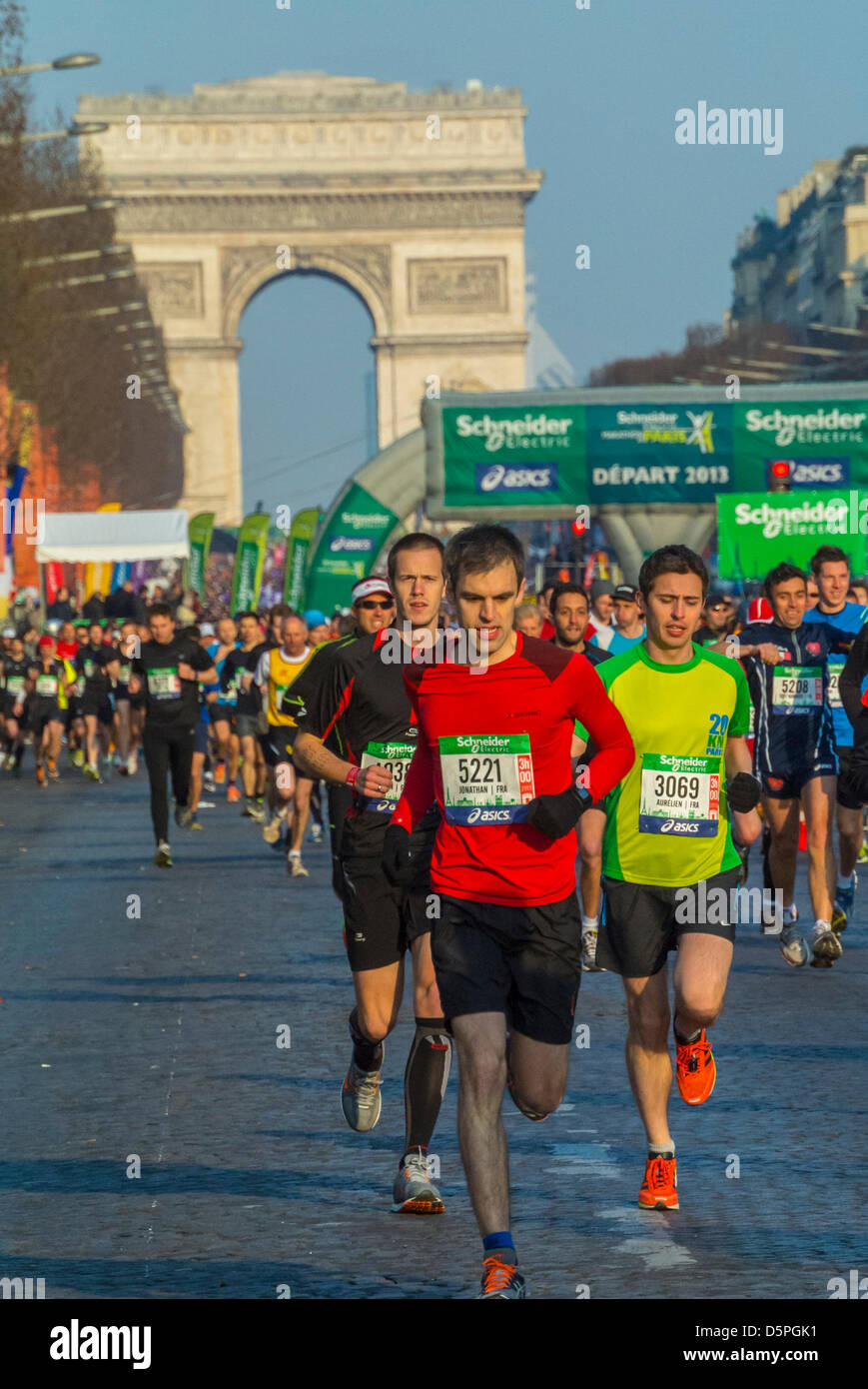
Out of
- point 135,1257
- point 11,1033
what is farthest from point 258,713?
point 135,1257

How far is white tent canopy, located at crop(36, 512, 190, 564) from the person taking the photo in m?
43.2

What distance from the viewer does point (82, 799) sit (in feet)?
81.1

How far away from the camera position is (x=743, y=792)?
6418mm

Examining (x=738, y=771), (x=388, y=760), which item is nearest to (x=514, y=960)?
(x=738, y=771)

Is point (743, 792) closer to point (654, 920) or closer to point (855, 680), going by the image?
point (654, 920)

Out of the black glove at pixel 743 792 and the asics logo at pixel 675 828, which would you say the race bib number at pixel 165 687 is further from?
the black glove at pixel 743 792

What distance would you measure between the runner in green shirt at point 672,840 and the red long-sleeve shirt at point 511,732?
2.68 feet

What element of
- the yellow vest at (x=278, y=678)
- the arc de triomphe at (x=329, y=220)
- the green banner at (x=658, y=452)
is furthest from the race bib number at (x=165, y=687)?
the arc de triomphe at (x=329, y=220)

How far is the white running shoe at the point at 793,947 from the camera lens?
10836mm

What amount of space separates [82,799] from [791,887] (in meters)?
13.9

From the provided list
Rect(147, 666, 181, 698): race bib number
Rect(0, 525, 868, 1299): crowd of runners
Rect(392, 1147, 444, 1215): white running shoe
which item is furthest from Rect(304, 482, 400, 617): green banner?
Rect(392, 1147, 444, 1215): white running shoe

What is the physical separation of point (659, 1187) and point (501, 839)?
1277mm

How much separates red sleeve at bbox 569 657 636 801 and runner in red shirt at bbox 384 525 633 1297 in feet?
0.09
